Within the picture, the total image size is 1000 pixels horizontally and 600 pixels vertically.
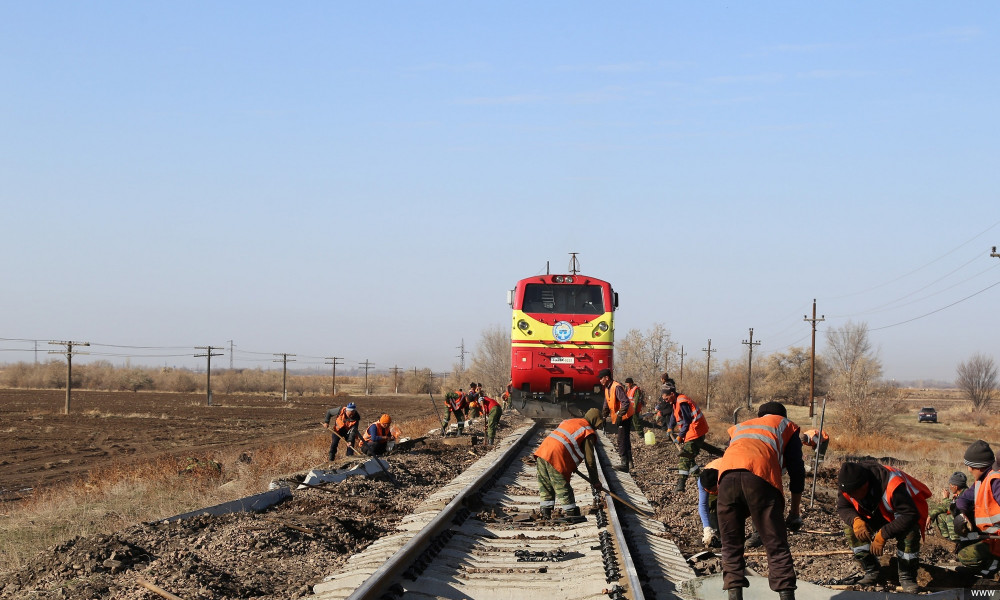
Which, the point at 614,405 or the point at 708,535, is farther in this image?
the point at 614,405

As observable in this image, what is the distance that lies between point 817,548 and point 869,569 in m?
1.41

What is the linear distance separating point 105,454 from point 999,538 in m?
21.6

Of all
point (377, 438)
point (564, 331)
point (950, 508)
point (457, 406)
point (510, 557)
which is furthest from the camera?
point (564, 331)

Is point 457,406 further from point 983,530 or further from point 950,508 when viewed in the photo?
point 983,530

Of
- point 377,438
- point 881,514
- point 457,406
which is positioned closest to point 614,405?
point 377,438

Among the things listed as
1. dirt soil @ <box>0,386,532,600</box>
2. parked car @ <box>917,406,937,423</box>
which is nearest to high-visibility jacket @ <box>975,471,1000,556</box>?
dirt soil @ <box>0,386,532,600</box>

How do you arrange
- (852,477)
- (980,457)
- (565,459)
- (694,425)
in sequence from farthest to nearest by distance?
(694,425)
(565,459)
(980,457)
(852,477)

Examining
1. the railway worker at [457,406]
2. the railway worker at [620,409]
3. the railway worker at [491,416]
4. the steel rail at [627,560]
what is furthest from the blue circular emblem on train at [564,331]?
the steel rail at [627,560]

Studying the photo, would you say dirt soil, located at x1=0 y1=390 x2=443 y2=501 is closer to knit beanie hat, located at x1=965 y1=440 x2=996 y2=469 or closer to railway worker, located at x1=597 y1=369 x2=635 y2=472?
railway worker, located at x1=597 y1=369 x2=635 y2=472

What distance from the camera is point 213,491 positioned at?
12.4 meters

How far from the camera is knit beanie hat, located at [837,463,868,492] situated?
262 inches

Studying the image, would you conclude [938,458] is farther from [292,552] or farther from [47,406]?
[47,406]

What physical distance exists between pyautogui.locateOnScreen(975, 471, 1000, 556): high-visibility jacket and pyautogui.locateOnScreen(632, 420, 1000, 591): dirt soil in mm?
287

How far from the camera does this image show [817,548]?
834 cm
